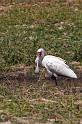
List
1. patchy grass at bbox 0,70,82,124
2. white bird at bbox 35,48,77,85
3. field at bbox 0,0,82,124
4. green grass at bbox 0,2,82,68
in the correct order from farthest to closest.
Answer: green grass at bbox 0,2,82,68 < white bird at bbox 35,48,77,85 < field at bbox 0,0,82,124 < patchy grass at bbox 0,70,82,124

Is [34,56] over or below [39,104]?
below

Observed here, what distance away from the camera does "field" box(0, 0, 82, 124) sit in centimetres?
955

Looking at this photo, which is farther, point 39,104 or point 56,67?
point 56,67

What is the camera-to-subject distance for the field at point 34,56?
955cm

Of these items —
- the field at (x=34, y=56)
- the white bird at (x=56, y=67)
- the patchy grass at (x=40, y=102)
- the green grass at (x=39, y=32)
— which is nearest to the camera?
the patchy grass at (x=40, y=102)

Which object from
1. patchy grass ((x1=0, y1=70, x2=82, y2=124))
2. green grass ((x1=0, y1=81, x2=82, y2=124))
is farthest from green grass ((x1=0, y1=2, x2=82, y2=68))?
green grass ((x1=0, y1=81, x2=82, y2=124))

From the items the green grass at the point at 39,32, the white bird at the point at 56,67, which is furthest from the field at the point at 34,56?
the white bird at the point at 56,67

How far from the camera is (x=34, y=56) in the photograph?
15055 millimetres

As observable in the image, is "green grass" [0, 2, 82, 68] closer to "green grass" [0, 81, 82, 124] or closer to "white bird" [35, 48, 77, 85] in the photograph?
"white bird" [35, 48, 77, 85]

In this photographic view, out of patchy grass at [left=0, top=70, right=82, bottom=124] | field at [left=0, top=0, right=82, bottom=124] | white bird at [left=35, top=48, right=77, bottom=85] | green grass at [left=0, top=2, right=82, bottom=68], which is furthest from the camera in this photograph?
green grass at [left=0, top=2, right=82, bottom=68]

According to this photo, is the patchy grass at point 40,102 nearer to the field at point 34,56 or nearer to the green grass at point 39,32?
the field at point 34,56

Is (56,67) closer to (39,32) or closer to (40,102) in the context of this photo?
(40,102)

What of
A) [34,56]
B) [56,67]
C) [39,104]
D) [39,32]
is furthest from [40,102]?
[39,32]

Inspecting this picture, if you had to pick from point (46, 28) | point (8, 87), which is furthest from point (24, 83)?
point (46, 28)
